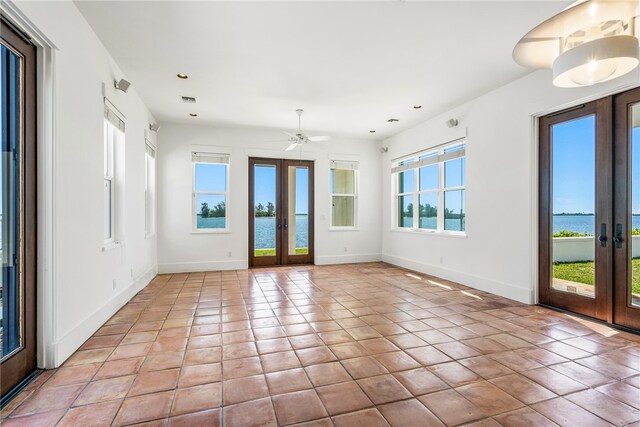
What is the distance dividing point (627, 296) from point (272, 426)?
12.4ft

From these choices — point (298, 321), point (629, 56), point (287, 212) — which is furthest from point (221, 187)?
point (629, 56)

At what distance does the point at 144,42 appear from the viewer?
3303mm

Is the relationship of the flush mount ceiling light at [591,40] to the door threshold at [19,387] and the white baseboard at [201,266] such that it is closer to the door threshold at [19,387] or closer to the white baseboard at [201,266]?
the door threshold at [19,387]

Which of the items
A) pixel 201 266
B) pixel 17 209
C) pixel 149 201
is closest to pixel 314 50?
pixel 17 209

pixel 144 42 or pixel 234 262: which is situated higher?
pixel 144 42

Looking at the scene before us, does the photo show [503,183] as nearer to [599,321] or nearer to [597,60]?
[599,321]

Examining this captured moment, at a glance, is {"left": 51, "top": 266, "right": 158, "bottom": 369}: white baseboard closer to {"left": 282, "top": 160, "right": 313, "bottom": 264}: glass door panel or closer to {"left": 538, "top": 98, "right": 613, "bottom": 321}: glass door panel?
{"left": 282, "top": 160, "right": 313, "bottom": 264}: glass door panel

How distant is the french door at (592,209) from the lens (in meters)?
3.22

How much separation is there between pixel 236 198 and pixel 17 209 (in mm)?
4522

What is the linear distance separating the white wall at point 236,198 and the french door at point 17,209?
4.06 metres

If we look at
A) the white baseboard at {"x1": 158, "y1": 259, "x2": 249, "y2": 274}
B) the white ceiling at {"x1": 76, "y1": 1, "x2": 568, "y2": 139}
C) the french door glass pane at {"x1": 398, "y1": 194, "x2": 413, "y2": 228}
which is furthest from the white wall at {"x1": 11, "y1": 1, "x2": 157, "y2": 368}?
the french door glass pane at {"x1": 398, "y1": 194, "x2": 413, "y2": 228}

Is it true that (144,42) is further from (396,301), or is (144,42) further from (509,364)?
(509,364)

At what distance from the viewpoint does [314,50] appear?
346cm

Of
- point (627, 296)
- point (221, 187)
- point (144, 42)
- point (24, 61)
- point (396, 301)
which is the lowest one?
point (396, 301)
